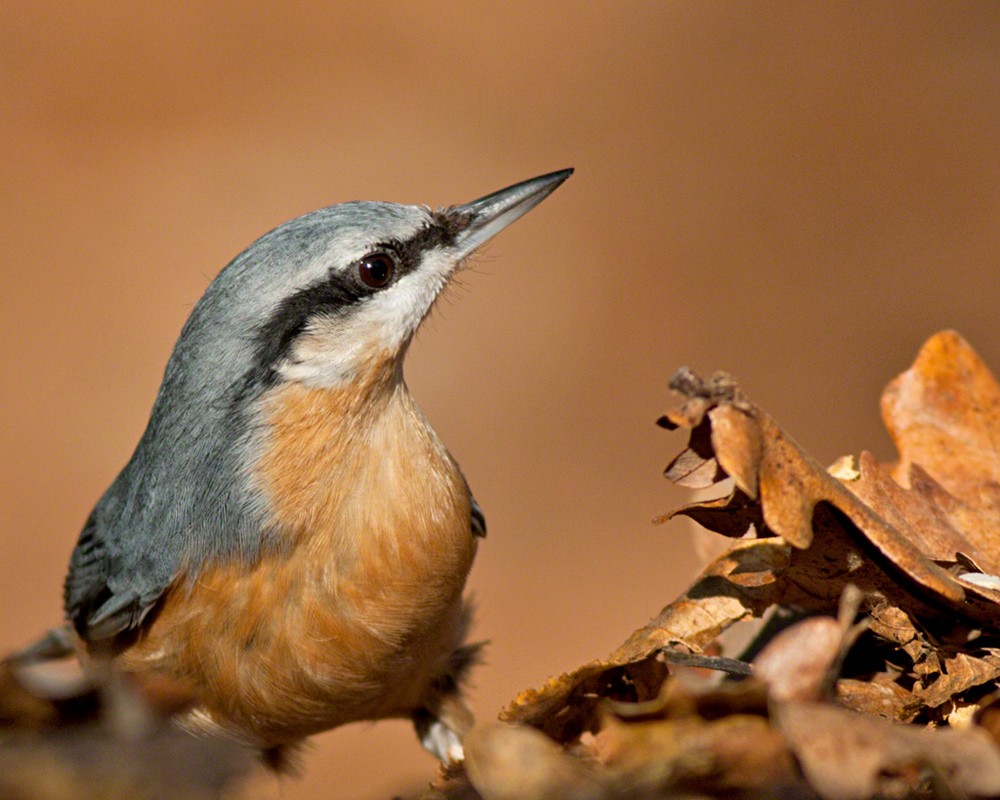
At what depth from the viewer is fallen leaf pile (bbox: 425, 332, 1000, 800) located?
1386 millimetres

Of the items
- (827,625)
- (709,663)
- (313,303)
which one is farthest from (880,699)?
(313,303)

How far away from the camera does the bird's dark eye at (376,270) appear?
11.7 ft

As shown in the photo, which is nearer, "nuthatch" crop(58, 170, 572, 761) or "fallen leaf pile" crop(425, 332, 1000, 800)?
"fallen leaf pile" crop(425, 332, 1000, 800)

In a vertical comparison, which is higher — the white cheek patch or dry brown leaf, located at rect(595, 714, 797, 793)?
the white cheek patch

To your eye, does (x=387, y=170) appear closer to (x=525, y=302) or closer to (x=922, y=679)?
(x=525, y=302)

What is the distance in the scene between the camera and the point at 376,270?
142 inches

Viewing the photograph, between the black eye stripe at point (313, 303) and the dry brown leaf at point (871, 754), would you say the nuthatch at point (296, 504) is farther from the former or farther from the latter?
the dry brown leaf at point (871, 754)

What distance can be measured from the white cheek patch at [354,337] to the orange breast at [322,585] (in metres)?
0.07

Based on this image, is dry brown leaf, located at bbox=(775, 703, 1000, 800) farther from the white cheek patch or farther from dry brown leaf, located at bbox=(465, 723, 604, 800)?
the white cheek patch

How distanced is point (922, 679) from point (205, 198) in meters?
9.82

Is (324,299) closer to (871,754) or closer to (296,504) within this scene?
(296,504)

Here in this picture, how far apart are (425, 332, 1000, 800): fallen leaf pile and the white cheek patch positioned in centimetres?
133

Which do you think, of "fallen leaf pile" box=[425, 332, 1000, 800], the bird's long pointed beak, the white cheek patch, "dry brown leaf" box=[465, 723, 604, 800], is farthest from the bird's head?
"dry brown leaf" box=[465, 723, 604, 800]

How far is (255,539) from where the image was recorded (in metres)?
3.22
